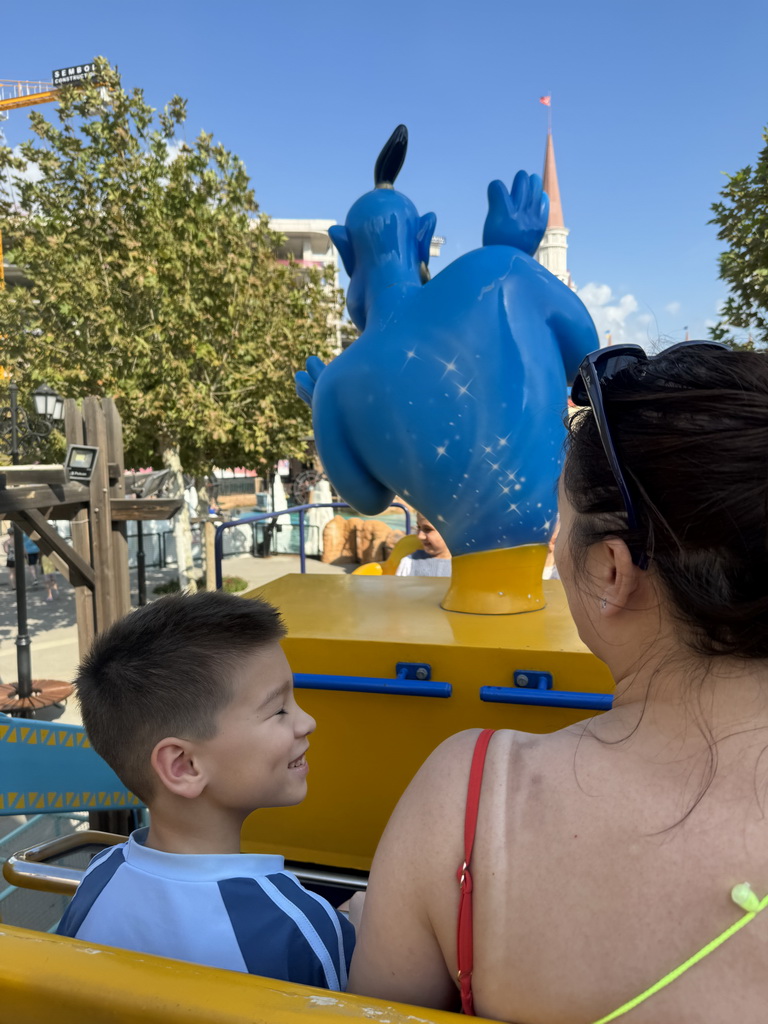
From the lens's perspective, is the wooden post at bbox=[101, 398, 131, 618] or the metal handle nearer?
the metal handle

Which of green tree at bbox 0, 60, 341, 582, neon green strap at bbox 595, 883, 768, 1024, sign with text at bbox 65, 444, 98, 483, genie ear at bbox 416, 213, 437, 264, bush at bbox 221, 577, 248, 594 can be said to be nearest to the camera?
neon green strap at bbox 595, 883, 768, 1024

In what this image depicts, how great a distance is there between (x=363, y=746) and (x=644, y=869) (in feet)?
3.44

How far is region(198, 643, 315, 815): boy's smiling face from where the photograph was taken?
984mm

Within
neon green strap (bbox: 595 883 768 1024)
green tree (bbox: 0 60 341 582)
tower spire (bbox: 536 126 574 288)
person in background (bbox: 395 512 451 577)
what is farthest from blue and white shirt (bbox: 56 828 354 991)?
tower spire (bbox: 536 126 574 288)

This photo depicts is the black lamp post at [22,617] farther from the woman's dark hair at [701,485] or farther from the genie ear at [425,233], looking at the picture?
Result: the woman's dark hair at [701,485]

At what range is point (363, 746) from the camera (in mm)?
1581

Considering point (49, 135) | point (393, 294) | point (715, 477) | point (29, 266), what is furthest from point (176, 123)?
point (715, 477)

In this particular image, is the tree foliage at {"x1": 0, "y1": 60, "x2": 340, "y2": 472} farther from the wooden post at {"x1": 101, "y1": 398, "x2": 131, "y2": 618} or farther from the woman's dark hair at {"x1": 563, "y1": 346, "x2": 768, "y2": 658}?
the woman's dark hair at {"x1": 563, "y1": 346, "x2": 768, "y2": 658}

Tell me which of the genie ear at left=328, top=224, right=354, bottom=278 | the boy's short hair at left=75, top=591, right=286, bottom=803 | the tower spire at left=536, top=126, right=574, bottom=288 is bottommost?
the boy's short hair at left=75, top=591, right=286, bottom=803

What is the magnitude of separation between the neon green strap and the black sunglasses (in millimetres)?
273

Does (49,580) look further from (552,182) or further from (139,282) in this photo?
(552,182)

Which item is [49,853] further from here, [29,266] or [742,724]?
[29,266]

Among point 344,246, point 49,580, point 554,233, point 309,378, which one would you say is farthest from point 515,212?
point 554,233

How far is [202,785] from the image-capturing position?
38.3 inches
